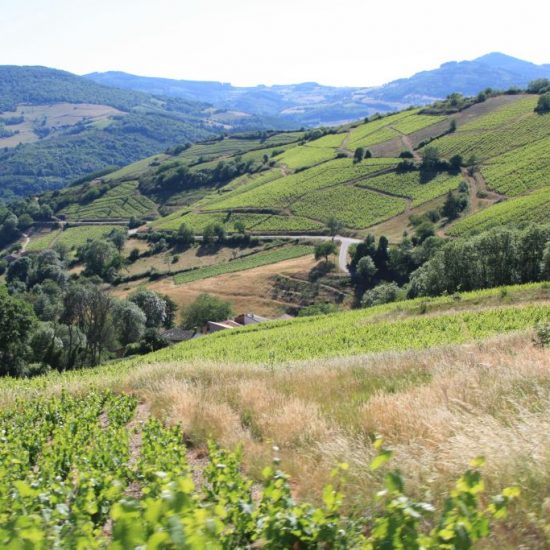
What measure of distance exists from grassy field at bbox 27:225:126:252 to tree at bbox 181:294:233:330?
195 feet

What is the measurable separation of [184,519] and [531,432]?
4.18 m

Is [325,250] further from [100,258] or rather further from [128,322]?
[100,258]

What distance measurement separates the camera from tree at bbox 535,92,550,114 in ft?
394

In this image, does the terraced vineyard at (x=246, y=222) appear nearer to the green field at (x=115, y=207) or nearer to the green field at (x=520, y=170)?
A: the green field at (x=115, y=207)

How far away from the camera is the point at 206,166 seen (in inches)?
6895

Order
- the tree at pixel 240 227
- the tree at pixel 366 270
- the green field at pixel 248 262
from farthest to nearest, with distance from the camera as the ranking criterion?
the tree at pixel 240 227 → the green field at pixel 248 262 → the tree at pixel 366 270

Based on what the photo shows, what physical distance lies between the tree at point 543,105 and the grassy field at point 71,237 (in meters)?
100

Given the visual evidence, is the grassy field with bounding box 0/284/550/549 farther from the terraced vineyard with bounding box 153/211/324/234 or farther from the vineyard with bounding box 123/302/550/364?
the terraced vineyard with bounding box 153/211/324/234

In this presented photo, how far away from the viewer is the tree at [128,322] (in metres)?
66.8

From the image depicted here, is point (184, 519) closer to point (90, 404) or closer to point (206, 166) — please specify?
point (90, 404)

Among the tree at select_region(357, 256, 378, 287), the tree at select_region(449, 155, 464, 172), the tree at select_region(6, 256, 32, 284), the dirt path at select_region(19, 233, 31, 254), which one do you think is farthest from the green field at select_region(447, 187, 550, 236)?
the dirt path at select_region(19, 233, 31, 254)

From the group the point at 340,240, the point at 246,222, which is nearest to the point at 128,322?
the point at 340,240

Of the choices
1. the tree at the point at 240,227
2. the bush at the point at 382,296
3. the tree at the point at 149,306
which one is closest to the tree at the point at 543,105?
the tree at the point at 240,227

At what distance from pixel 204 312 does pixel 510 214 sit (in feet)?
150
